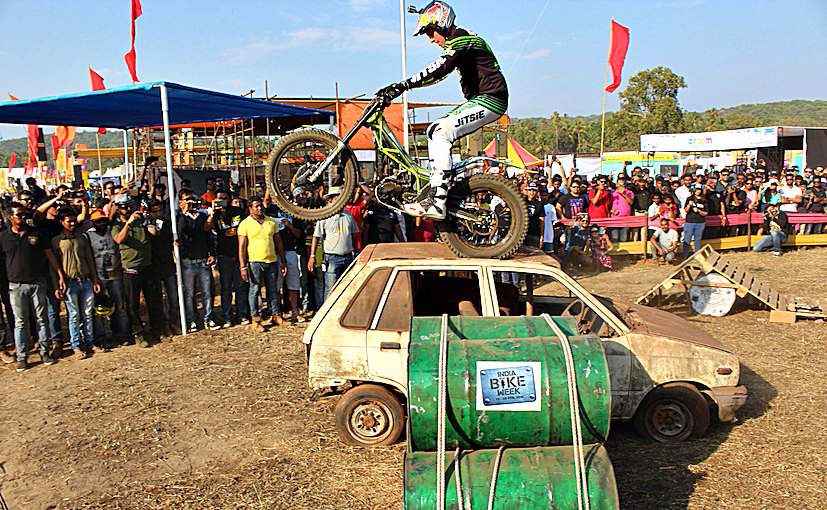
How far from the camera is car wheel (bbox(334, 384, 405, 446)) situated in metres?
5.36

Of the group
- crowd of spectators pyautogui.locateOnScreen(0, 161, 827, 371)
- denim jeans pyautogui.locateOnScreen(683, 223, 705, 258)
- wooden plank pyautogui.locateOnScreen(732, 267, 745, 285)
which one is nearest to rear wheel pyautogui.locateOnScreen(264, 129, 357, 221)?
crowd of spectators pyautogui.locateOnScreen(0, 161, 827, 371)

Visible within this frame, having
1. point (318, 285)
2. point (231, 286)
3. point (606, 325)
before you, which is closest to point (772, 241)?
point (318, 285)

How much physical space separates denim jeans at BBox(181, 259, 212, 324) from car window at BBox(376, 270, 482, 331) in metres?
4.79

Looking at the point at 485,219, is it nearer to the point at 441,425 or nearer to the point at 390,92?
the point at 390,92

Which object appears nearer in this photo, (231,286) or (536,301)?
(536,301)

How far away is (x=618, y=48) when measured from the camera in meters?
20.9

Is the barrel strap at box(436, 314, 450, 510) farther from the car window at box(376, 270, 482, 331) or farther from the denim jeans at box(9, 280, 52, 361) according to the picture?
the denim jeans at box(9, 280, 52, 361)

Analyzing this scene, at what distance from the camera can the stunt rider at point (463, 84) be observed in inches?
216

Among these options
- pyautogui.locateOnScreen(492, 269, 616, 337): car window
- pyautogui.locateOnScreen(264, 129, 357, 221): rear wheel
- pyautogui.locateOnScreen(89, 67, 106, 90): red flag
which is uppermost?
pyautogui.locateOnScreen(89, 67, 106, 90): red flag

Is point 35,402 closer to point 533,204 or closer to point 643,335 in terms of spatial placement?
Answer: point 643,335

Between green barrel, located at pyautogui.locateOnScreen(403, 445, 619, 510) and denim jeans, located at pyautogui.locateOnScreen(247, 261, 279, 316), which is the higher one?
denim jeans, located at pyautogui.locateOnScreen(247, 261, 279, 316)

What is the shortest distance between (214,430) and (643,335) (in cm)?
390

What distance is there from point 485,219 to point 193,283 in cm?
529

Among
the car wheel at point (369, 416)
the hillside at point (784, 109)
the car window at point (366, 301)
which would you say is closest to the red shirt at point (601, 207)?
the car window at point (366, 301)
